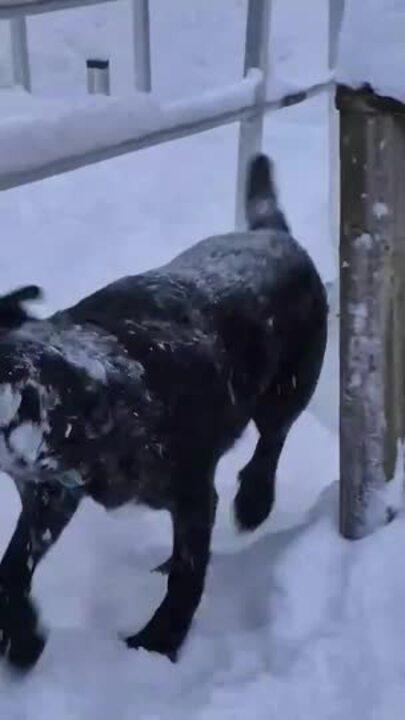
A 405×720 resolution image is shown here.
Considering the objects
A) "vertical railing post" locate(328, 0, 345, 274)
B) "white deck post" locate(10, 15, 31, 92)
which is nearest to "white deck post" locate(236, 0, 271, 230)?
"vertical railing post" locate(328, 0, 345, 274)

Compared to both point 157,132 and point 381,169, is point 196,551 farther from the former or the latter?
point 157,132

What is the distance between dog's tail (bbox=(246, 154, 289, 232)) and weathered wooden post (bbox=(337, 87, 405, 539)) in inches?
16.7

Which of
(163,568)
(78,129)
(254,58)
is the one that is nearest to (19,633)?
(163,568)

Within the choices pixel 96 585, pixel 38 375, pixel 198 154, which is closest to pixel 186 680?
pixel 96 585

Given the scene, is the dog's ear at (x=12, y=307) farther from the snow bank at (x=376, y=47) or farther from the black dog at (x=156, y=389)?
the snow bank at (x=376, y=47)

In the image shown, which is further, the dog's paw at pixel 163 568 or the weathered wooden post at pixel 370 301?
the dog's paw at pixel 163 568

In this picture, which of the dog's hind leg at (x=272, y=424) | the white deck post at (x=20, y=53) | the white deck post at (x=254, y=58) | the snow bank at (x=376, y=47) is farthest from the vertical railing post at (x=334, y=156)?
the snow bank at (x=376, y=47)

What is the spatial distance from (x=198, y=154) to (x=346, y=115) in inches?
139

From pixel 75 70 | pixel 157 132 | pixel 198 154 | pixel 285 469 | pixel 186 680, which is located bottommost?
pixel 75 70

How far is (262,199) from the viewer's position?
110 inches

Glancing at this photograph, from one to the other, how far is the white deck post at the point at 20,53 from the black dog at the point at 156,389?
118 inches

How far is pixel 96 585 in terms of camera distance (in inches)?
97.6

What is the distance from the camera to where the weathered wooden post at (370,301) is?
2.23 m

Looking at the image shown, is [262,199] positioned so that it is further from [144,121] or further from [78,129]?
[78,129]
